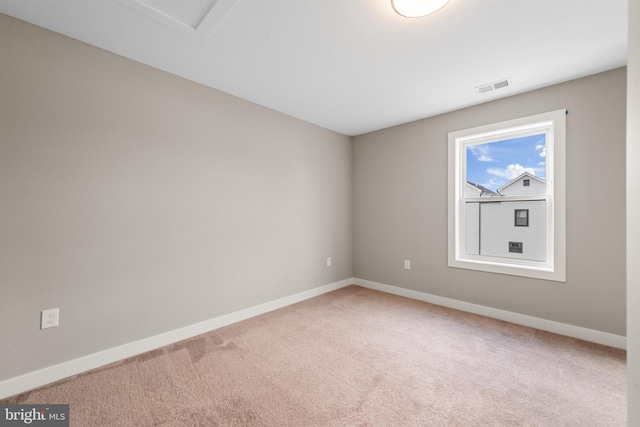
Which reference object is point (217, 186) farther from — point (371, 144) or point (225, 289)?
point (371, 144)

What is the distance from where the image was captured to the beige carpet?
155 cm

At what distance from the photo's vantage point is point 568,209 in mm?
2568

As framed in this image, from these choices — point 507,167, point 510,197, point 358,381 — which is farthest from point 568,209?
point 358,381

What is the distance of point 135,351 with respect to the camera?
2.20m

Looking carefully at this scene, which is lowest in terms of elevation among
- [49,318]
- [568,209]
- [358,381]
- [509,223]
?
[358,381]

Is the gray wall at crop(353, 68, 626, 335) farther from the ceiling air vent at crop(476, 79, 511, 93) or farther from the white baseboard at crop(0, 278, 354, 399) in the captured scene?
the white baseboard at crop(0, 278, 354, 399)

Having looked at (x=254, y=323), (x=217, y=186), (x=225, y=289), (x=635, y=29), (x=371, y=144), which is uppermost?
(x=371, y=144)

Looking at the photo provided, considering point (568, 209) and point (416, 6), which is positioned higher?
point (416, 6)

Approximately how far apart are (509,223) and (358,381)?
2464 millimetres

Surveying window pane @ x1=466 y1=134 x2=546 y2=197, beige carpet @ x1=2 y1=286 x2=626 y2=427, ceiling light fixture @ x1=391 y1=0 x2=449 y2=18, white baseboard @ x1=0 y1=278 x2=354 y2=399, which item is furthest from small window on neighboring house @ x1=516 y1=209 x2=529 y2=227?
white baseboard @ x1=0 y1=278 x2=354 y2=399

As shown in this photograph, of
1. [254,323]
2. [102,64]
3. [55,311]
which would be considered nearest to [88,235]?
[55,311]

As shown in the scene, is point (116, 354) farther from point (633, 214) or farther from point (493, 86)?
point (493, 86)

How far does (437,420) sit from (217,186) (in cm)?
258

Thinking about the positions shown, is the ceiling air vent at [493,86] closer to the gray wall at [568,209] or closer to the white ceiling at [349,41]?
the white ceiling at [349,41]
